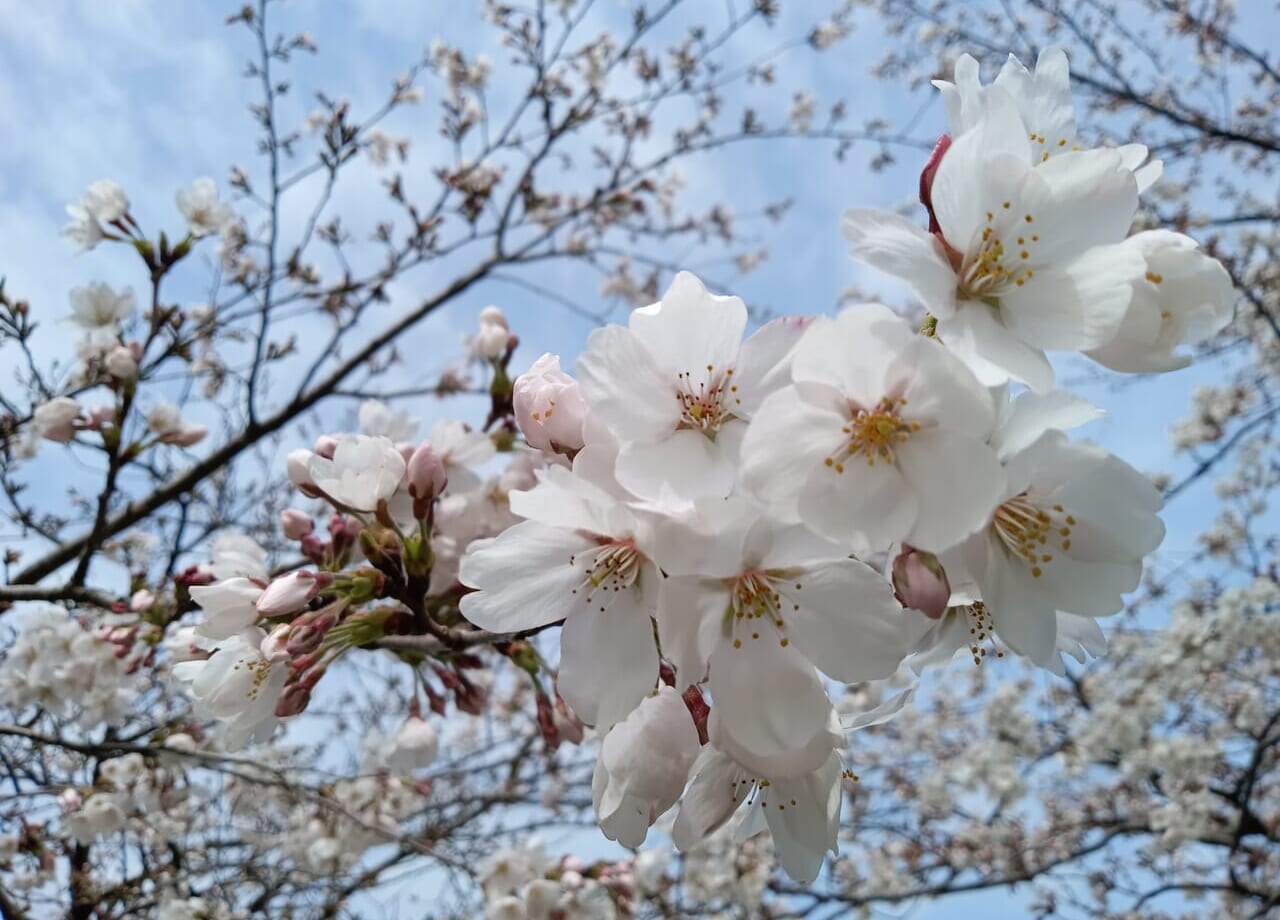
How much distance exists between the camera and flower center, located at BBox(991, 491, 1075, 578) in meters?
0.90

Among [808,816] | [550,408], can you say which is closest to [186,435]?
[550,408]

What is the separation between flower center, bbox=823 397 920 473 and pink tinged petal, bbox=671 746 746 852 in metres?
0.42

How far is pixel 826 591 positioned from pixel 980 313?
A: 1.12 feet

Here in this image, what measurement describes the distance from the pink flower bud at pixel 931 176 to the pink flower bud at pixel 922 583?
39cm

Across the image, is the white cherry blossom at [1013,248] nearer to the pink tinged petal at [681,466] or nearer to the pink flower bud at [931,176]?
the pink flower bud at [931,176]

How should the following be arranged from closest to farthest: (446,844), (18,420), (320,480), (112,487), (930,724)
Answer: (320,480)
(112,487)
(18,420)
(446,844)
(930,724)

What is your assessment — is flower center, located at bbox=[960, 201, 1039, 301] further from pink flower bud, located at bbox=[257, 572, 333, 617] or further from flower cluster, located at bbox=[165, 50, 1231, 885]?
pink flower bud, located at bbox=[257, 572, 333, 617]

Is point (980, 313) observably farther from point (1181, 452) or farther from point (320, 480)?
point (1181, 452)

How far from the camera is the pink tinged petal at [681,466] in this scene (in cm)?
84

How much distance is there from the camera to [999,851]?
646 cm

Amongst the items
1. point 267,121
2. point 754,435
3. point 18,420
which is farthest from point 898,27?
point 754,435

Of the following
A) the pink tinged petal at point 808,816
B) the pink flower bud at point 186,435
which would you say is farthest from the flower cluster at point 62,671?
the pink tinged petal at point 808,816

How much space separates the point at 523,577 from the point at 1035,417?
60cm

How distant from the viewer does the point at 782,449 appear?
0.81m
